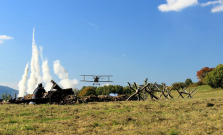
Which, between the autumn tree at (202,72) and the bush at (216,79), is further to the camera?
the autumn tree at (202,72)

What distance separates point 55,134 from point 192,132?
5698mm

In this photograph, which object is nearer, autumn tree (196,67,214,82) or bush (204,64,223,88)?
bush (204,64,223,88)

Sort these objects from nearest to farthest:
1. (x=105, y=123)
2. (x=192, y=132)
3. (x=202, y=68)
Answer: (x=192, y=132) → (x=105, y=123) → (x=202, y=68)

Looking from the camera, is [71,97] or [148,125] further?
[71,97]

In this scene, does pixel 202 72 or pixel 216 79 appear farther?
pixel 202 72

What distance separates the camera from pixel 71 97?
95.7 ft

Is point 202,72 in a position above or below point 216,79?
above

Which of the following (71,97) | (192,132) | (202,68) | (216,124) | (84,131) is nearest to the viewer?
(192,132)

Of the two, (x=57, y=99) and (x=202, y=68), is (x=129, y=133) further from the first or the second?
(x=202, y=68)

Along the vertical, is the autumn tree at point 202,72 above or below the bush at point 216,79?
above

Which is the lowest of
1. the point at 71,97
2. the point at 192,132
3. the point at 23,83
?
the point at 192,132

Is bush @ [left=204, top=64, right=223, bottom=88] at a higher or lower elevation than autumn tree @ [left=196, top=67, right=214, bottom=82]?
lower

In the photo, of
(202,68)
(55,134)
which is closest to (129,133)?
(55,134)

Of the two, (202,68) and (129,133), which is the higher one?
(202,68)
